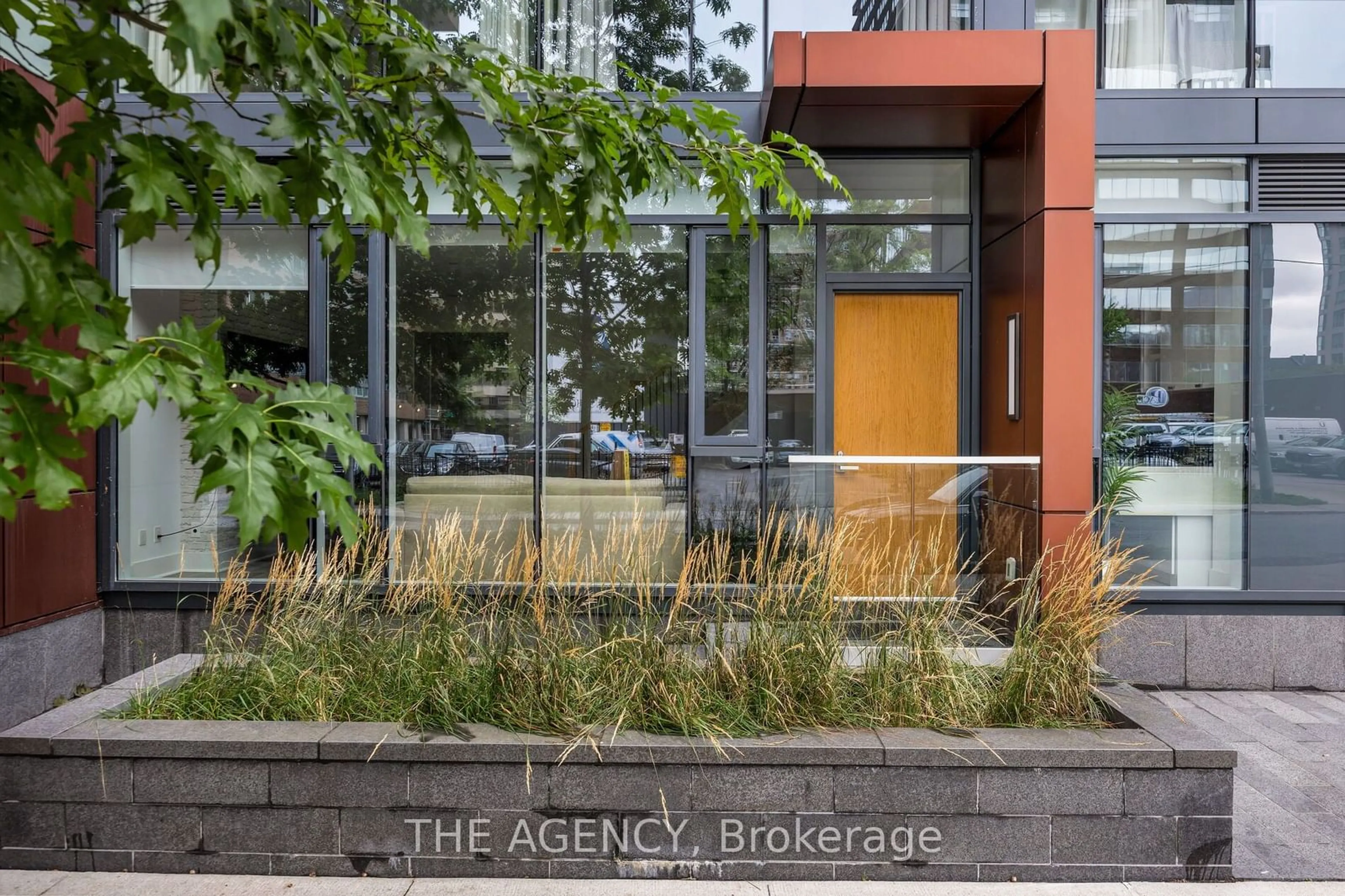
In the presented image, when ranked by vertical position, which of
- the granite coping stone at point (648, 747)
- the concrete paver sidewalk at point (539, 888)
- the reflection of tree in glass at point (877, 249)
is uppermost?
the reflection of tree in glass at point (877, 249)

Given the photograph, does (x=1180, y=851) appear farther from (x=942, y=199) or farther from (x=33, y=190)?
(x=942, y=199)

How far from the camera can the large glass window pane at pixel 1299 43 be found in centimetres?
651

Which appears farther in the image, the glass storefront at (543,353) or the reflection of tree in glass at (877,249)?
the reflection of tree in glass at (877,249)

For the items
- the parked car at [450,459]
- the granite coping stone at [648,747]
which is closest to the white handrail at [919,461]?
the granite coping stone at [648,747]

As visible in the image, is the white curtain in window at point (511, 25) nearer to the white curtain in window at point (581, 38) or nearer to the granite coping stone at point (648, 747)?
the white curtain in window at point (581, 38)

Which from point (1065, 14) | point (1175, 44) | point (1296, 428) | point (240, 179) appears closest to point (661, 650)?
point (240, 179)

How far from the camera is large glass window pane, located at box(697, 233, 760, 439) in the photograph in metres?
6.67

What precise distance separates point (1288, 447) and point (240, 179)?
7.16 metres

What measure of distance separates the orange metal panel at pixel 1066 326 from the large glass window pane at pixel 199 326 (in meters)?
5.34

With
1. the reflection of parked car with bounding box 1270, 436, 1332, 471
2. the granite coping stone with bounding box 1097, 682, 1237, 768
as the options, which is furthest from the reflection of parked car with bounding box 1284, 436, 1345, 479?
the granite coping stone with bounding box 1097, 682, 1237, 768

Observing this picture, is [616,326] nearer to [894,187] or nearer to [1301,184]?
[894,187]

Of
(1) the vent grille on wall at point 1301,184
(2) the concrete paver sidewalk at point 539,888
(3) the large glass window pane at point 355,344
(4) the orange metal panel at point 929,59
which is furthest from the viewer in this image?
(3) the large glass window pane at point 355,344

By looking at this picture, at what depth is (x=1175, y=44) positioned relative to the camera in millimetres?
6660

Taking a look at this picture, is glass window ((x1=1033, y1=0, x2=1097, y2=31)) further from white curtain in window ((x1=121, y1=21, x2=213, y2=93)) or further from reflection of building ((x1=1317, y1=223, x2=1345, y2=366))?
white curtain in window ((x1=121, y1=21, x2=213, y2=93))
